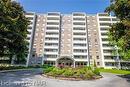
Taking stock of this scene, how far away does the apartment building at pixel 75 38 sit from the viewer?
89.1 m

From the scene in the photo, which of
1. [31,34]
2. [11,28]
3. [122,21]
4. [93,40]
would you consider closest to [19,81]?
[122,21]

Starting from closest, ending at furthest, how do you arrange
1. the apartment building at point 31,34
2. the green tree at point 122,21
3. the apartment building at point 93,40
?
the green tree at point 122,21
the apartment building at point 31,34
the apartment building at point 93,40

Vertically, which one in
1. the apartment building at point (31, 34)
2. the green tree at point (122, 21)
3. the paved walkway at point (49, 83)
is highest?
the apartment building at point (31, 34)

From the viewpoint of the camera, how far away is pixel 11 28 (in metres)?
37.2

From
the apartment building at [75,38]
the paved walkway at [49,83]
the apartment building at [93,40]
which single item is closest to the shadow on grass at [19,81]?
the paved walkway at [49,83]

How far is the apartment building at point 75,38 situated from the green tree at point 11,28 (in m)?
43.3

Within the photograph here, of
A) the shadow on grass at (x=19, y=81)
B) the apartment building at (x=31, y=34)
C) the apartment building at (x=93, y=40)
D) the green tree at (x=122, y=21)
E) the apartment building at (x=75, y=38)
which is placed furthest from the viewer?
the apartment building at (x=93, y=40)

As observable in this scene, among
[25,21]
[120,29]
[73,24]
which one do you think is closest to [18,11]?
[25,21]

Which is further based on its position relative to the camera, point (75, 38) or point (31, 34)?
point (75, 38)

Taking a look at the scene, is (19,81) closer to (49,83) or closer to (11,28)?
(49,83)

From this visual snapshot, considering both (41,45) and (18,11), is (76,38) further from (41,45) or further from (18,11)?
(18,11)

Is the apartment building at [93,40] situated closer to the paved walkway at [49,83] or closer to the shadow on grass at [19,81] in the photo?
the paved walkway at [49,83]

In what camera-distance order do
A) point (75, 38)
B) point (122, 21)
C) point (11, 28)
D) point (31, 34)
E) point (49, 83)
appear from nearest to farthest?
point (49, 83) → point (122, 21) → point (11, 28) → point (31, 34) → point (75, 38)

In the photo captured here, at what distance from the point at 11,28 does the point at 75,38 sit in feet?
191
